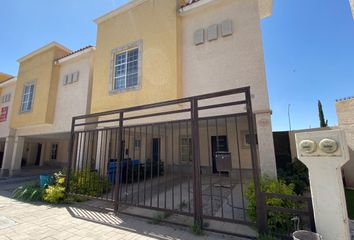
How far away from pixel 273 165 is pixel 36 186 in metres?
9.61

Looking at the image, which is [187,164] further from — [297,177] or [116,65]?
[116,65]

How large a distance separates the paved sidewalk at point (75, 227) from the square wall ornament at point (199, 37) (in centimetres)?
667

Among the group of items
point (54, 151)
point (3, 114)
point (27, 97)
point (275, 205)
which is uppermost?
point (27, 97)

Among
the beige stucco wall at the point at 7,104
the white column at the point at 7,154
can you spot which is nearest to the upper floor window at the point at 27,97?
the beige stucco wall at the point at 7,104

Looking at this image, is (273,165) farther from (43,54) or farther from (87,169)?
(43,54)

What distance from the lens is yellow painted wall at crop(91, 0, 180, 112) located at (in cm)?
769

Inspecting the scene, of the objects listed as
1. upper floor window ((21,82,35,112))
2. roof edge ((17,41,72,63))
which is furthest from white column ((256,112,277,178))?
upper floor window ((21,82,35,112))

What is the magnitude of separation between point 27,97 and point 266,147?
15.6 m

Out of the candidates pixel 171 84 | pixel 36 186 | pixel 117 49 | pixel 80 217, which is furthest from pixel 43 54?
pixel 80 217

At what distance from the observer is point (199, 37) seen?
24.8 feet

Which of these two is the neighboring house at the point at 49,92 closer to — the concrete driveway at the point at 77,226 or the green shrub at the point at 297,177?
the concrete driveway at the point at 77,226

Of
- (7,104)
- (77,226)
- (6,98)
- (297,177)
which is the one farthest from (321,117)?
(6,98)

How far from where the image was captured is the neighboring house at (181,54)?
6488 millimetres

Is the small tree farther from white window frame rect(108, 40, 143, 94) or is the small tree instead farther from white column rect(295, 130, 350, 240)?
white column rect(295, 130, 350, 240)
